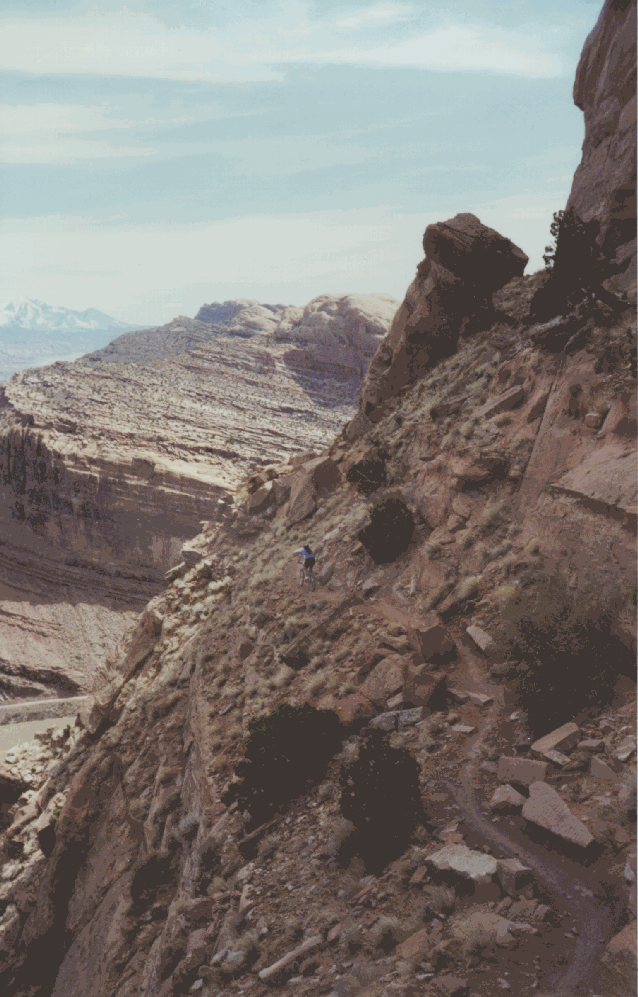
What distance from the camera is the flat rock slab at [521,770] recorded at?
29.6 feet

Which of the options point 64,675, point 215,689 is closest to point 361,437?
point 215,689

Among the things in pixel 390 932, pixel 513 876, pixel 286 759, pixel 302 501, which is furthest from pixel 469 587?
pixel 302 501

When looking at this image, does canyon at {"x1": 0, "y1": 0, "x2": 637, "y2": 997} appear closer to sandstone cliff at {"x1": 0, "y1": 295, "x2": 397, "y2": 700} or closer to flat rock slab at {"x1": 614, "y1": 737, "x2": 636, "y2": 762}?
flat rock slab at {"x1": 614, "y1": 737, "x2": 636, "y2": 762}

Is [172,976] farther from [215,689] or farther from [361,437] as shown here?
[361,437]

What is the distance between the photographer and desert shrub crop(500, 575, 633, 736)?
979 centimetres

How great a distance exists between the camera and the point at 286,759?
1203cm

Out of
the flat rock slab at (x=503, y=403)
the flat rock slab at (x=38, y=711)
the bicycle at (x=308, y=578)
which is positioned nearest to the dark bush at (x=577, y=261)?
the flat rock slab at (x=503, y=403)

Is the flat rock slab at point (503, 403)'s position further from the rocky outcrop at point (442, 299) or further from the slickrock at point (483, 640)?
the slickrock at point (483, 640)

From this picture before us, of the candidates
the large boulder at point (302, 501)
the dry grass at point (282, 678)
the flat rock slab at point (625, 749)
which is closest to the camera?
the flat rock slab at point (625, 749)

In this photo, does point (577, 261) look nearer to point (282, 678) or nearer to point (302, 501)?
point (302, 501)

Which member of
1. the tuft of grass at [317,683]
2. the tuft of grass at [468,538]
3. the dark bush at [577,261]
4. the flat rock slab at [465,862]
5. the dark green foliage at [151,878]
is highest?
the dark bush at [577,261]

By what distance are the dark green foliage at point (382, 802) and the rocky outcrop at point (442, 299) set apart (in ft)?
55.5

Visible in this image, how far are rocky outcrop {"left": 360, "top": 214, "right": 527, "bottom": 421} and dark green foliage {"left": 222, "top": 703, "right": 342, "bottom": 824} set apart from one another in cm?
1514

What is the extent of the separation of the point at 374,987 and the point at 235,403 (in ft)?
273
